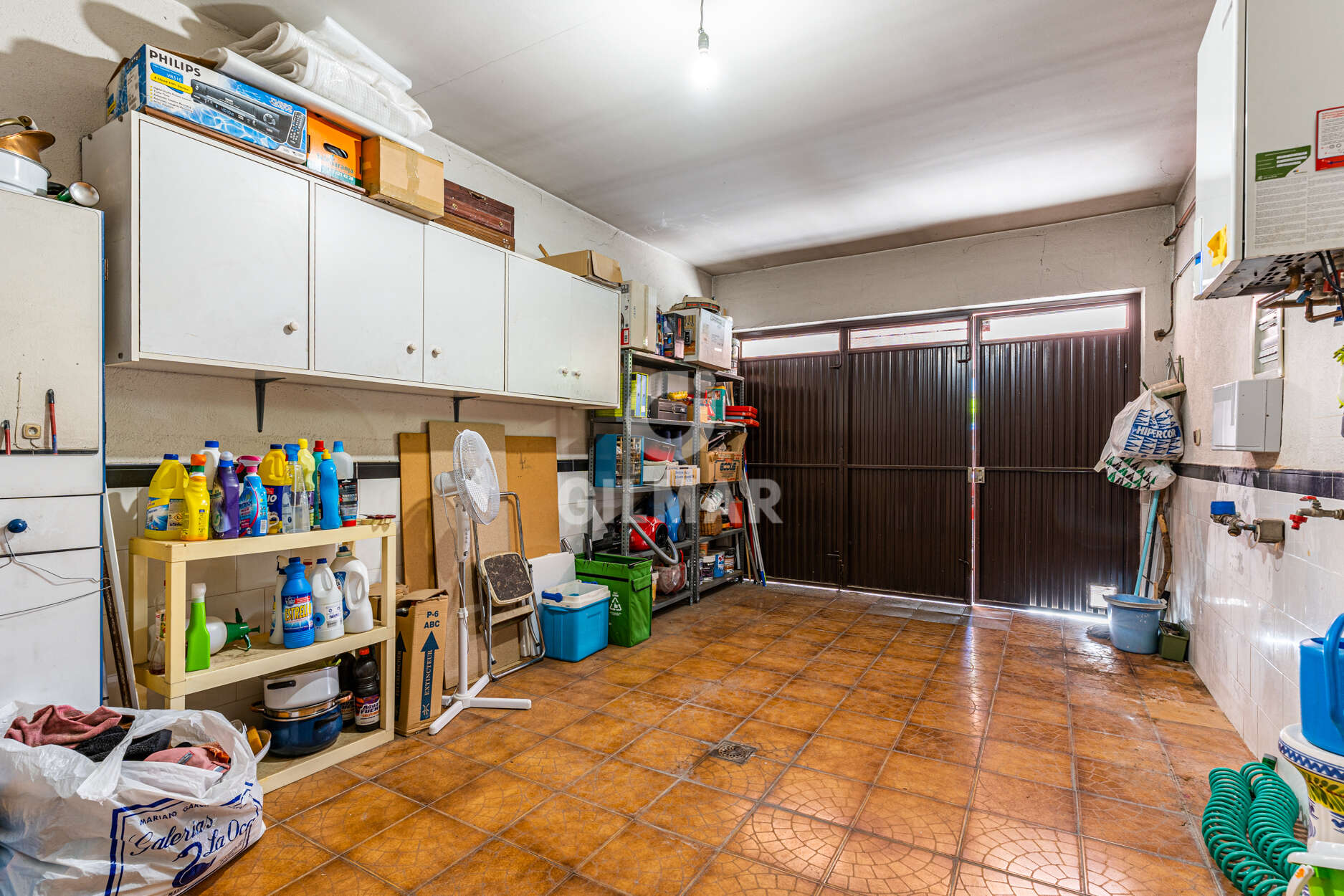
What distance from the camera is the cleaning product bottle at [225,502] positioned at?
7.04 ft

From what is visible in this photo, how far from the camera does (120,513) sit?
2227 mm

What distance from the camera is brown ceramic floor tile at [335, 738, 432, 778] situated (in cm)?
240

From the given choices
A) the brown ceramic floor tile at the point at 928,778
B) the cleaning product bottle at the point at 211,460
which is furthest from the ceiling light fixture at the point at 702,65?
the brown ceramic floor tile at the point at 928,778

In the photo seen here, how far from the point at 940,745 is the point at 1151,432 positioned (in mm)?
2576

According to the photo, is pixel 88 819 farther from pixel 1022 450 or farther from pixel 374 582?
pixel 1022 450

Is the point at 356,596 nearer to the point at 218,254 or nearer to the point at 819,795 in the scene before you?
→ the point at 218,254

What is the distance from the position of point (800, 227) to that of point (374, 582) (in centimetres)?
381

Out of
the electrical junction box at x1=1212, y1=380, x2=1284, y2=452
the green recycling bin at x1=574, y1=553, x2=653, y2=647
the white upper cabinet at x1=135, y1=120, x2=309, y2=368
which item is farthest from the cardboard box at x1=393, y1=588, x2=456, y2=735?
the electrical junction box at x1=1212, y1=380, x2=1284, y2=452

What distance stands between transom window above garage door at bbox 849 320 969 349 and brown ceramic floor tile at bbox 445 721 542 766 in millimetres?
4206

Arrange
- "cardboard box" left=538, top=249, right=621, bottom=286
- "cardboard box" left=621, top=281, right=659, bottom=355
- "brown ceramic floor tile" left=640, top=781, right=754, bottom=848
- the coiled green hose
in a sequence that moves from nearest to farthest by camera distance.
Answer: the coiled green hose → "brown ceramic floor tile" left=640, top=781, right=754, bottom=848 → "cardboard box" left=538, top=249, right=621, bottom=286 → "cardboard box" left=621, top=281, right=659, bottom=355

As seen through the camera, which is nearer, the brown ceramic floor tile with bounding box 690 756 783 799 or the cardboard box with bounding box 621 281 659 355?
the brown ceramic floor tile with bounding box 690 756 783 799

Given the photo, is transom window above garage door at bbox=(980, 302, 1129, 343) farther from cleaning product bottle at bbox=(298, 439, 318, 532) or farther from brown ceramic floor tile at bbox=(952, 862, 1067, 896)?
cleaning product bottle at bbox=(298, 439, 318, 532)

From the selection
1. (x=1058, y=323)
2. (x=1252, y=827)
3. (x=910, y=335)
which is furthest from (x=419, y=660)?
(x=1058, y=323)

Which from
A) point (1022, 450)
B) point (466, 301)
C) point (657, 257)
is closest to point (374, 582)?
point (466, 301)
